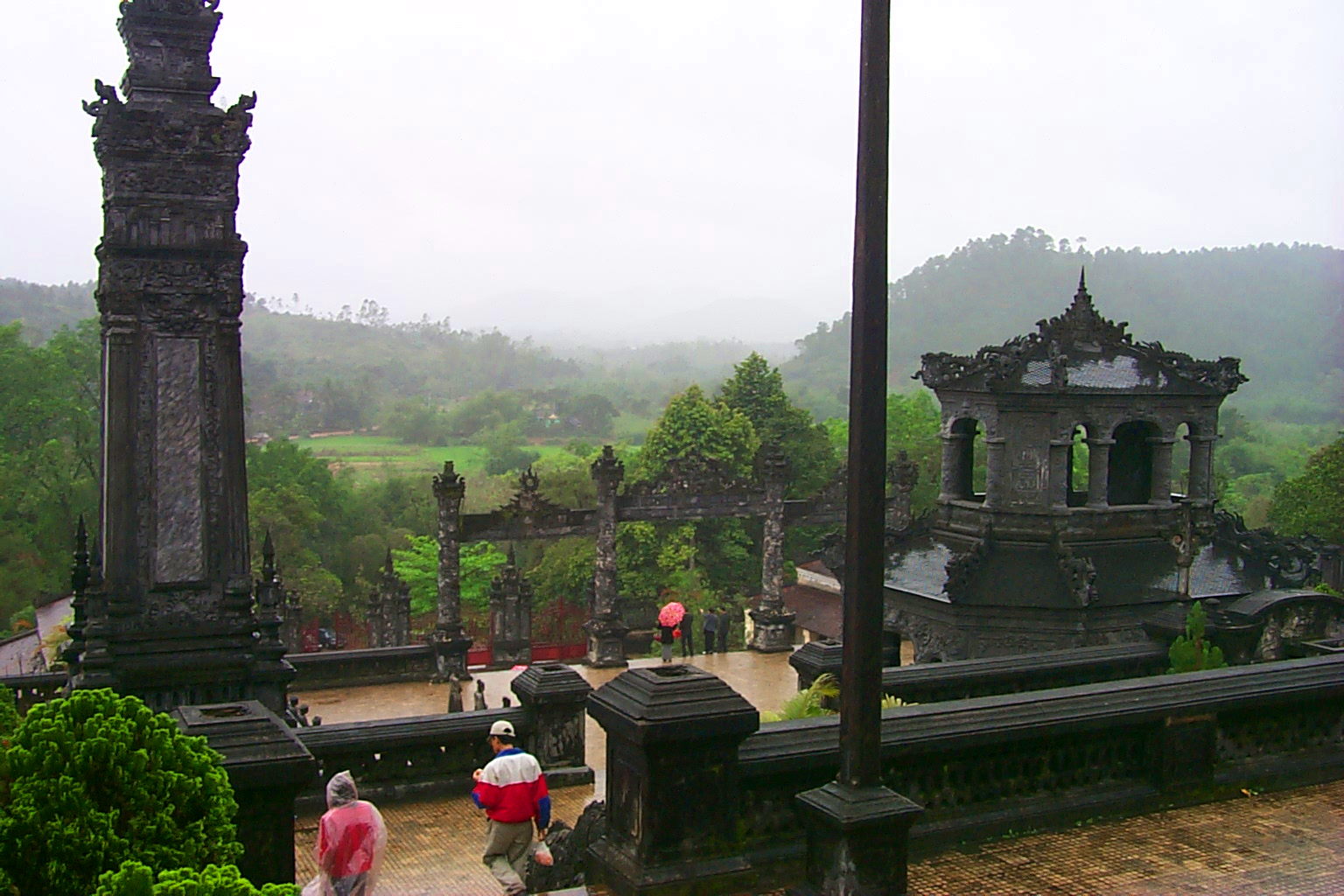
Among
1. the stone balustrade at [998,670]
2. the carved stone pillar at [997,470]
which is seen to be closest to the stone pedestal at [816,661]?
the stone balustrade at [998,670]

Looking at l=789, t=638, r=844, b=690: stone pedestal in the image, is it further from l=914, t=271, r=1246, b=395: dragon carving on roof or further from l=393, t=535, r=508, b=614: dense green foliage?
l=393, t=535, r=508, b=614: dense green foliage

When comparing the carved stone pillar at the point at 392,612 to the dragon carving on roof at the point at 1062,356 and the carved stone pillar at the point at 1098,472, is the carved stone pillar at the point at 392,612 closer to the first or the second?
the dragon carving on roof at the point at 1062,356

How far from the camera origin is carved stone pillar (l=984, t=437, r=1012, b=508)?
1850cm

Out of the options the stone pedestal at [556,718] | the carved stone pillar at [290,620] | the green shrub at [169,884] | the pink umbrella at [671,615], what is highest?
the green shrub at [169,884]

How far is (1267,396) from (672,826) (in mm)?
143688

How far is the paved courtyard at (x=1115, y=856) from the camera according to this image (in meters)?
7.90

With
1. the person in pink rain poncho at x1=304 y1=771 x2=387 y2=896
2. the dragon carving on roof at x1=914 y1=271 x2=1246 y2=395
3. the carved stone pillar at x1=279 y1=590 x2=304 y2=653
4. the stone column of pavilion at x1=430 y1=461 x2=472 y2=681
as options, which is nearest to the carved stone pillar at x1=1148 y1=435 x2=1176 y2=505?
the dragon carving on roof at x1=914 y1=271 x2=1246 y2=395

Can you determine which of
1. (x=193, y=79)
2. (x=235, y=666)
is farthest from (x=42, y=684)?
(x=193, y=79)

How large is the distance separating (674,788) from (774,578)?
24.5 metres

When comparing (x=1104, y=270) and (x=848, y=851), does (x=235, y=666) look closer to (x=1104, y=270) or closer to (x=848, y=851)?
(x=848, y=851)

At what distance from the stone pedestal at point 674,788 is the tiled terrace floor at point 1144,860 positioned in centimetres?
144

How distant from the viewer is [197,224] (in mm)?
13656

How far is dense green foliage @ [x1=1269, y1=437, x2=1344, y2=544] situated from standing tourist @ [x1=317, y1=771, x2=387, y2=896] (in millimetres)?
38750

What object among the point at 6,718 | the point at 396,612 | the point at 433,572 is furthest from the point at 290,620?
the point at 433,572
